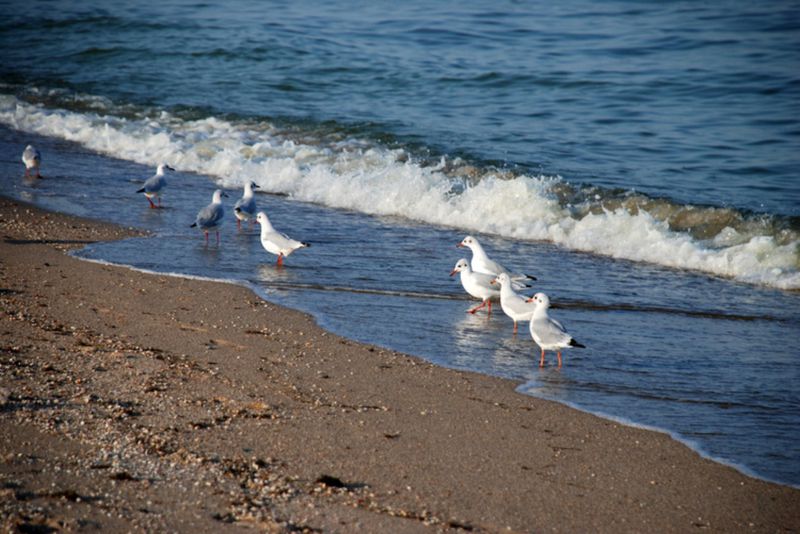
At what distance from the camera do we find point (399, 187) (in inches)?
541

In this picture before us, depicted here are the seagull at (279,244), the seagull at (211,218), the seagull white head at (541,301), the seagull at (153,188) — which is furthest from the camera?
the seagull at (153,188)

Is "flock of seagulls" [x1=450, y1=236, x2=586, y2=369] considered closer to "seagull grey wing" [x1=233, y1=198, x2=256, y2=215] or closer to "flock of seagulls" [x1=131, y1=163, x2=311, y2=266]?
"flock of seagulls" [x1=131, y1=163, x2=311, y2=266]

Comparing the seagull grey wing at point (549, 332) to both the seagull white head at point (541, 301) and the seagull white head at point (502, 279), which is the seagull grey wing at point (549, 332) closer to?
the seagull white head at point (541, 301)

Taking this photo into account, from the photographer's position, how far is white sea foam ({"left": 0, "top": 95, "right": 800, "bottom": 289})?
37.0 ft

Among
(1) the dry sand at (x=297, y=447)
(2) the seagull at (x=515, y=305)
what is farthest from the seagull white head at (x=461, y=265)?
(1) the dry sand at (x=297, y=447)

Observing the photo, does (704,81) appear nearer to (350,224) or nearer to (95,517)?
(350,224)

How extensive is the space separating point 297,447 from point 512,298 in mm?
3757

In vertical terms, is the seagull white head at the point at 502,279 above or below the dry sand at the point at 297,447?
above

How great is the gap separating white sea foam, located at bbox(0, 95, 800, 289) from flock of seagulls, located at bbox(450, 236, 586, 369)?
215 cm

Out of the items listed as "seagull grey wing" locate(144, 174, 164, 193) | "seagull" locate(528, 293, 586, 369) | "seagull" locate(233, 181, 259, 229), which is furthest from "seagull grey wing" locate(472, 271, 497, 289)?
"seagull grey wing" locate(144, 174, 164, 193)

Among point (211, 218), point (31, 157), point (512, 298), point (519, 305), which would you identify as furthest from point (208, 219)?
point (519, 305)

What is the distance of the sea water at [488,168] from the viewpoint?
7746 millimetres

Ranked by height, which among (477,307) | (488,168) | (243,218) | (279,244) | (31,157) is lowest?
(477,307)

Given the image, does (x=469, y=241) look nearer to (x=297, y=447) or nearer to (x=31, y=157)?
(x=297, y=447)
